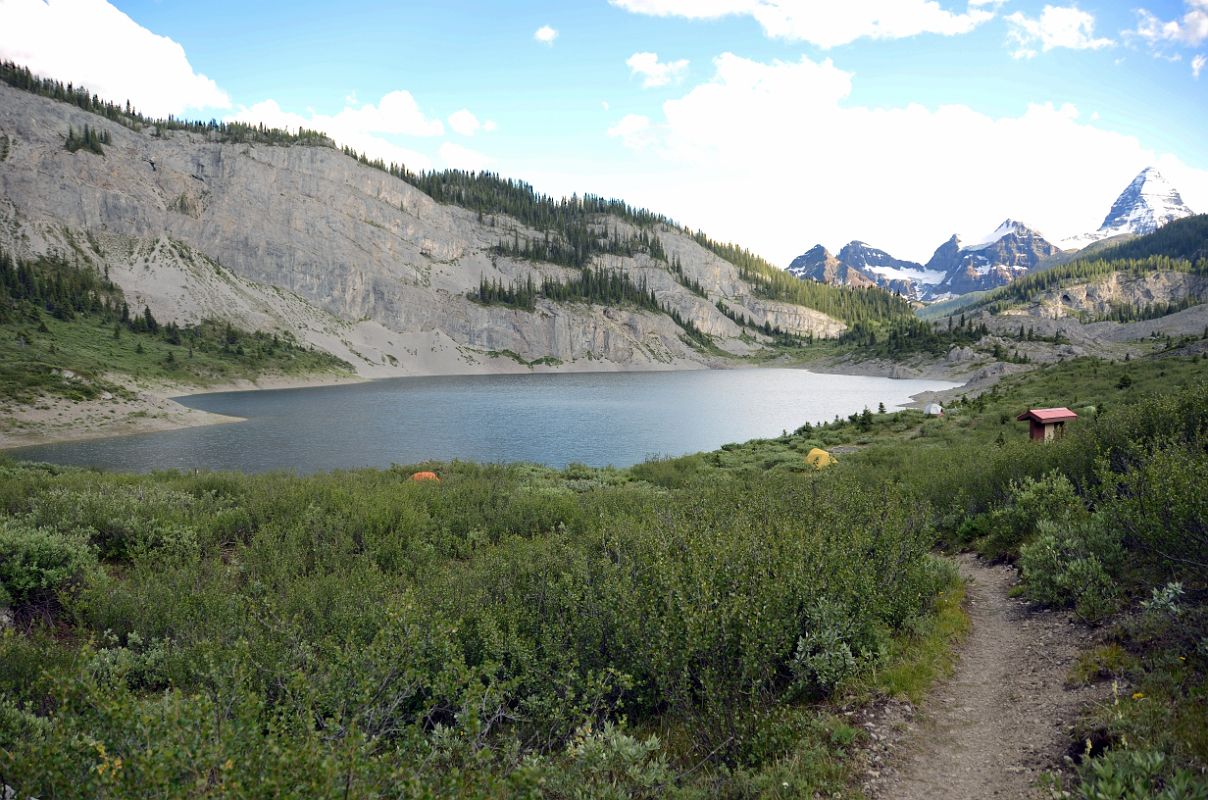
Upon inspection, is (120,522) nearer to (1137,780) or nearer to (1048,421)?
(1137,780)

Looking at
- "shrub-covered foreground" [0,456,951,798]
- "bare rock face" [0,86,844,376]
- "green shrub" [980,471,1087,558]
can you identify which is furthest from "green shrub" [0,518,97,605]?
"bare rock face" [0,86,844,376]

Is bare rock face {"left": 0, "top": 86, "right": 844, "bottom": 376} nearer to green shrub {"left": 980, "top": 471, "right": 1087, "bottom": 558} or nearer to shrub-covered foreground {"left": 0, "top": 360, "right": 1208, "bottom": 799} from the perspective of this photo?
shrub-covered foreground {"left": 0, "top": 360, "right": 1208, "bottom": 799}

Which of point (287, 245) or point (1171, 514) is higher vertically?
point (287, 245)

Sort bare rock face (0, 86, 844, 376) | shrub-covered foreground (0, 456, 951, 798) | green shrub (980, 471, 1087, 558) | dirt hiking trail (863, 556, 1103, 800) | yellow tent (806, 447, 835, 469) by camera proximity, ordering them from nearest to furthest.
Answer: shrub-covered foreground (0, 456, 951, 798) < dirt hiking trail (863, 556, 1103, 800) < green shrub (980, 471, 1087, 558) < yellow tent (806, 447, 835, 469) < bare rock face (0, 86, 844, 376)

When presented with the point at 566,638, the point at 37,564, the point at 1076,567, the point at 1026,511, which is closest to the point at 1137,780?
the point at 1076,567

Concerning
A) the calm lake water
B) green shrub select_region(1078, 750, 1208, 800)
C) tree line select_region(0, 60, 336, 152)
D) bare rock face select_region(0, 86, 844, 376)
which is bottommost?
the calm lake water

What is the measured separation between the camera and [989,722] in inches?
266

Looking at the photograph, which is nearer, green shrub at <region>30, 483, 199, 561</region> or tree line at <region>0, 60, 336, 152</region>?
green shrub at <region>30, 483, 199, 561</region>

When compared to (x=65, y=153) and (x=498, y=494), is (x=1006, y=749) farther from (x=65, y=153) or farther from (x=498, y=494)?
(x=65, y=153)

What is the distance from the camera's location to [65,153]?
132m

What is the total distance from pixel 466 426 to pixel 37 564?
46.7 meters

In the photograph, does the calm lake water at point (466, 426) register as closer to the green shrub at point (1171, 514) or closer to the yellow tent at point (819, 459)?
the yellow tent at point (819, 459)

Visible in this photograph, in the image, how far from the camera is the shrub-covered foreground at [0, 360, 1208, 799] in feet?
14.8

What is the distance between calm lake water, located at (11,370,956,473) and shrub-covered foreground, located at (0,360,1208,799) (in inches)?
799
